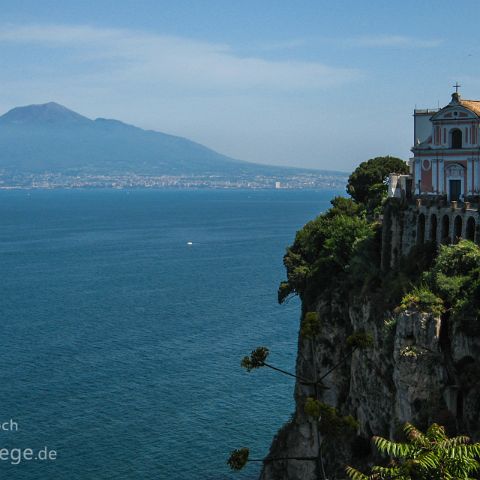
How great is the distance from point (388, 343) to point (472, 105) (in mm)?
15607

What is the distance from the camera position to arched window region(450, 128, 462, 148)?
46688 mm

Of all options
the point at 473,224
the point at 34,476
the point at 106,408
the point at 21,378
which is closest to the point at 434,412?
the point at 473,224

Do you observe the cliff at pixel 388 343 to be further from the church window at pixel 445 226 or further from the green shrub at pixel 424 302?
the church window at pixel 445 226

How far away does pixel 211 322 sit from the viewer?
8944cm

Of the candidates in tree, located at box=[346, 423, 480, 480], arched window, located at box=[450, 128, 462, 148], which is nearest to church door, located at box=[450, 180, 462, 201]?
arched window, located at box=[450, 128, 462, 148]

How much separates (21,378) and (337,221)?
102 ft

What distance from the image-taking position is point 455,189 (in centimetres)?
4700

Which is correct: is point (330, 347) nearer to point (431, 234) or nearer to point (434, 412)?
point (431, 234)

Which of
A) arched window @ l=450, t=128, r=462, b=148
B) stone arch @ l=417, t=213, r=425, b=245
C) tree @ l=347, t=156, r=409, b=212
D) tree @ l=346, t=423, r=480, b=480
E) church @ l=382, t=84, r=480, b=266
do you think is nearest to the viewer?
tree @ l=346, t=423, r=480, b=480

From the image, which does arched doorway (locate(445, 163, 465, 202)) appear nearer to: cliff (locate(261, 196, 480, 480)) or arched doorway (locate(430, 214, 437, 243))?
arched doorway (locate(430, 214, 437, 243))

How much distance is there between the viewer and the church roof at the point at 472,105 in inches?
1800

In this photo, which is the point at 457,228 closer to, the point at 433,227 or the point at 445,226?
the point at 445,226

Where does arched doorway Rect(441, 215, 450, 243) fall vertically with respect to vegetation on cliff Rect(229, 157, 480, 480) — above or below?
above

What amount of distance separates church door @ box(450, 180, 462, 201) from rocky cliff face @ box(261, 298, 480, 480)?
7835 millimetres
